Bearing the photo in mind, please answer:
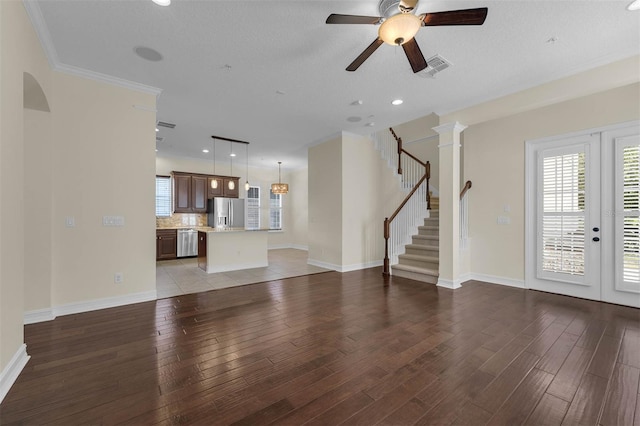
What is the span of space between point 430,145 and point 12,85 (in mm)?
7590

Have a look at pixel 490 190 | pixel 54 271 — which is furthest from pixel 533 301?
pixel 54 271

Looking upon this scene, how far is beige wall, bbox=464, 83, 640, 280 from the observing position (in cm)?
380

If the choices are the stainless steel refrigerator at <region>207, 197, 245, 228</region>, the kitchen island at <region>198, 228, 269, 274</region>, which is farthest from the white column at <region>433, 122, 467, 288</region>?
the stainless steel refrigerator at <region>207, 197, 245, 228</region>

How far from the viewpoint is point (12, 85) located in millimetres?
1991

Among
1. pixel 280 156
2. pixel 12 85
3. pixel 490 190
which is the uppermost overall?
pixel 280 156

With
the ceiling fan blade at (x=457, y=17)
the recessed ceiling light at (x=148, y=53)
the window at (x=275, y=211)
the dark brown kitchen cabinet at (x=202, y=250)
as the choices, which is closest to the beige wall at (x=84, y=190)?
the recessed ceiling light at (x=148, y=53)

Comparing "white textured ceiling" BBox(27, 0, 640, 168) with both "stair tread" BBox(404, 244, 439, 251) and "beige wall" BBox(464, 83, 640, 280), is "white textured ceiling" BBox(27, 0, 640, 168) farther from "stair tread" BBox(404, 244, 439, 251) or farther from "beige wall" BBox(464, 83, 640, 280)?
"stair tread" BBox(404, 244, 439, 251)

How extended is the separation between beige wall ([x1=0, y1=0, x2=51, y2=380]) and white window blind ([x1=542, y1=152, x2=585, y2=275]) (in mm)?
6160

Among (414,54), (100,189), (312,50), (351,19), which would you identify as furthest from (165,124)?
(414,54)

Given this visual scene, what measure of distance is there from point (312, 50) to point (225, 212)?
246 inches

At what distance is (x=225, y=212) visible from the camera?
26.9 feet

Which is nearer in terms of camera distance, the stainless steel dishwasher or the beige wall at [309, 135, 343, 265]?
the beige wall at [309, 135, 343, 265]

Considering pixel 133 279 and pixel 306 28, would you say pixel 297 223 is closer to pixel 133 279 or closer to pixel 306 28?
pixel 133 279

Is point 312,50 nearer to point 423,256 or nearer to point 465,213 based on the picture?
point 465,213
